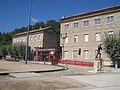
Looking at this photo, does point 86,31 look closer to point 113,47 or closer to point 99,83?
point 113,47

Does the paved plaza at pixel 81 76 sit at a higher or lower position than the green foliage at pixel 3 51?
lower

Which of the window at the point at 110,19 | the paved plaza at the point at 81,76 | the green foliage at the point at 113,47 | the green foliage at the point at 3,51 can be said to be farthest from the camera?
the green foliage at the point at 3,51

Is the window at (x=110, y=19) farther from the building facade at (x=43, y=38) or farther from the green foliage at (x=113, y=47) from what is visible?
the building facade at (x=43, y=38)

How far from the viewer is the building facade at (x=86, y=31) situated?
125 feet

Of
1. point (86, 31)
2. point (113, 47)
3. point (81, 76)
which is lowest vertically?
point (81, 76)

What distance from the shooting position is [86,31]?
4247cm

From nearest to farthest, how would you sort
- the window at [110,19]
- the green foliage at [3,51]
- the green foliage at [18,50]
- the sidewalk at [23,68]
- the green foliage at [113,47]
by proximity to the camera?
the sidewalk at [23,68], the green foliage at [113,47], the window at [110,19], the green foliage at [18,50], the green foliage at [3,51]

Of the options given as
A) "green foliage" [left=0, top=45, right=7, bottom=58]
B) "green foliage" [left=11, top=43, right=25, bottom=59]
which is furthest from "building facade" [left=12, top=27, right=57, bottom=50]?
"green foliage" [left=0, top=45, right=7, bottom=58]

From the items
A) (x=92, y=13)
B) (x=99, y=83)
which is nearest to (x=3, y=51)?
(x=92, y=13)

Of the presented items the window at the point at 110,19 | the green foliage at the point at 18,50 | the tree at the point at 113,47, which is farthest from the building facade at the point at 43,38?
the tree at the point at 113,47

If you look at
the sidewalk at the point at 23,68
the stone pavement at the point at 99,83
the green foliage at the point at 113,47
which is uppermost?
the green foliage at the point at 113,47

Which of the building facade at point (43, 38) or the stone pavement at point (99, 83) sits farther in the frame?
the building facade at point (43, 38)

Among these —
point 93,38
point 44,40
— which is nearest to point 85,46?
point 93,38

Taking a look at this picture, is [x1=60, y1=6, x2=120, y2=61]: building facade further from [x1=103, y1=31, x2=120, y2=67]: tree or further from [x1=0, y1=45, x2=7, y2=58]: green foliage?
[x1=0, y1=45, x2=7, y2=58]: green foliage
